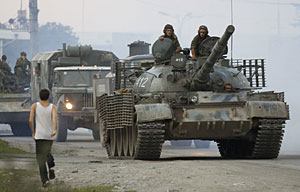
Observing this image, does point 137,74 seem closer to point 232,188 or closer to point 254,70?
point 254,70

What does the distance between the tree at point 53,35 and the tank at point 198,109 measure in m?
97.5

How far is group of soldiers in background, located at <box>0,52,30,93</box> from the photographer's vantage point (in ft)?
Result: 112

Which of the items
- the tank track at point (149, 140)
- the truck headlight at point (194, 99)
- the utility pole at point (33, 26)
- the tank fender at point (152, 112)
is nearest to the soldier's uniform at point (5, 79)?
the tank track at point (149, 140)

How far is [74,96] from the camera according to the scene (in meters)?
29.6

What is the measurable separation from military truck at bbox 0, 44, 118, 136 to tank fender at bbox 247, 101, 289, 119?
1433cm

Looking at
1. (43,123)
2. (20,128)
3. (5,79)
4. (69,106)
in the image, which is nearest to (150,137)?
(43,123)

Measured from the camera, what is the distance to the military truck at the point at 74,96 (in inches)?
1155

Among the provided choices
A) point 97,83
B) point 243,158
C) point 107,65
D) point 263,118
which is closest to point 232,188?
point 263,118

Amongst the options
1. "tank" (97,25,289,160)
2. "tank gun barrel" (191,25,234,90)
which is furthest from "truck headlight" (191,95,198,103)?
"tank gun barrel" (191,25,234,90)

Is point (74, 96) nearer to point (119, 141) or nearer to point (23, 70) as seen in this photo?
point (23, 70)

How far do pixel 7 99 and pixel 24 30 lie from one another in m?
95.6

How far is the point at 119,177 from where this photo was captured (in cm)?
1258

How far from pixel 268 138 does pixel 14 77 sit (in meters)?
18.8

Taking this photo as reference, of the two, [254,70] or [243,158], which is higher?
[254,70]
